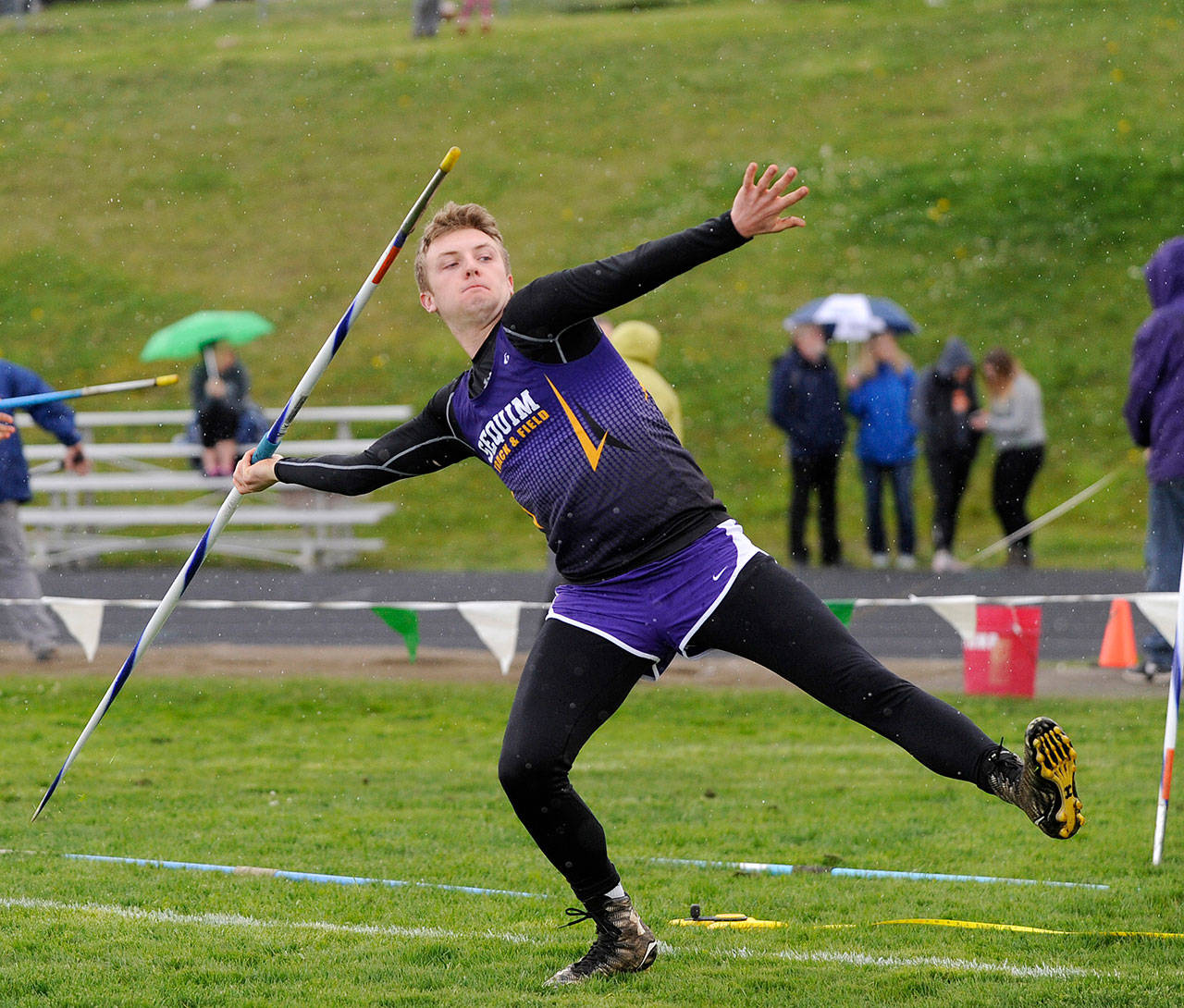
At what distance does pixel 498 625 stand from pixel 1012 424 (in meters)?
7.04

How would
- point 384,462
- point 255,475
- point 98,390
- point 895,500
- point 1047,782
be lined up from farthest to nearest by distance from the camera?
point 895,500, point 98,390, point 255,475, point 384,462, point 1047,782

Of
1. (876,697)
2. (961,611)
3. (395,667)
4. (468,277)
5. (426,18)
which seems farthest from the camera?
(426,18)

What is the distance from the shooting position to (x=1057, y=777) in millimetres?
3928

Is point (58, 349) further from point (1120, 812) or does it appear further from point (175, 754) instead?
point (1120, 812)

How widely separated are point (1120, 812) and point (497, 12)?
28.8 m

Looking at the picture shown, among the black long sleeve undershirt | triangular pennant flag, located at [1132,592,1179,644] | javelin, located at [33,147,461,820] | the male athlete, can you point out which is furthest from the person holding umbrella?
the male athlete

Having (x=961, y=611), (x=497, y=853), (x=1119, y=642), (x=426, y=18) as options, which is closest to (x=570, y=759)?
(x=497, y=853)

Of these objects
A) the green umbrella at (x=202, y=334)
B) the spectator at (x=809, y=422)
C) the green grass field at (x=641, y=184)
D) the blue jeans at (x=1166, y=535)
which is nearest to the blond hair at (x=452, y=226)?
the blue jeans at (x=1166, y=535)

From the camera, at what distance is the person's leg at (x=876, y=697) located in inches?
155

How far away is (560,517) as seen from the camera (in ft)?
14.6

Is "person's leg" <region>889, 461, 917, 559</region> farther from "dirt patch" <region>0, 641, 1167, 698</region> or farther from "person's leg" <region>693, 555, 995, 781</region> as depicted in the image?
"person's leg" <region>693, 555, 995, 781</region>

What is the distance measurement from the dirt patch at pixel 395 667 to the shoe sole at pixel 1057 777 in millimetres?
5756

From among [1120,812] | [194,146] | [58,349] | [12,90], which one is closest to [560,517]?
[1120,812]

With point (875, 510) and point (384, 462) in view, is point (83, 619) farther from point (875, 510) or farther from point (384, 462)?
point (875, 510)
